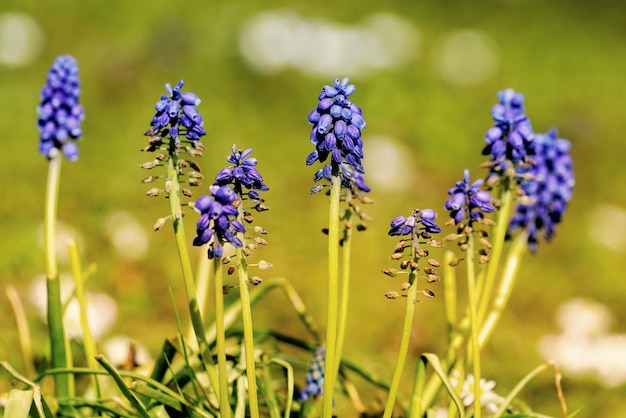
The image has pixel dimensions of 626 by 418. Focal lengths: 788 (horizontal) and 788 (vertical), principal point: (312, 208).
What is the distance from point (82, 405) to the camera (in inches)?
112

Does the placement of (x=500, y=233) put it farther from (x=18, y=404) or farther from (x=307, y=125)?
(x=307, y=125)

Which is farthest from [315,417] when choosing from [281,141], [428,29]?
→ [428,29]

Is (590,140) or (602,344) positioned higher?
(590,140)

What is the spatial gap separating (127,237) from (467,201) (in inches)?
139

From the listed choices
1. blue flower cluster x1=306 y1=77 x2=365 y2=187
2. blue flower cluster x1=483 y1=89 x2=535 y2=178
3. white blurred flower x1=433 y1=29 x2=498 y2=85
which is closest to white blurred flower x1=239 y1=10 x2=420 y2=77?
white blurred flower x1=433 y1=29 x2=498 y2=85

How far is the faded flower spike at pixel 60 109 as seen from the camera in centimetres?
314

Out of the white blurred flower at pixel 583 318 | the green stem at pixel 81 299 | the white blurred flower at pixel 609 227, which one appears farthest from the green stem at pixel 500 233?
the white blurred flower at pixel 609 227

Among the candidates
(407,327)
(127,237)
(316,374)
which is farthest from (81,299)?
(127,237)

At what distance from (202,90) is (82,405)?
5.86 m

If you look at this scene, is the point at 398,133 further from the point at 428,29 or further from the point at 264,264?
the point at 264,264

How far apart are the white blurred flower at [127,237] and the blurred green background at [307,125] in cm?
3

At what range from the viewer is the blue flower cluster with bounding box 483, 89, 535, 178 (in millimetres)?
2703

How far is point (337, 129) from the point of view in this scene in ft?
7.31

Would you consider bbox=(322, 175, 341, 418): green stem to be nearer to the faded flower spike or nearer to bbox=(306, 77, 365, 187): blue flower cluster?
bbox=(306, 77, 365, 187): blue flower cluster
